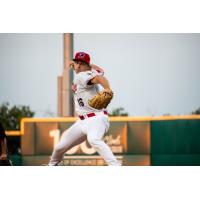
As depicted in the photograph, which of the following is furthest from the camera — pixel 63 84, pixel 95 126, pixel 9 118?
pixel 9 118

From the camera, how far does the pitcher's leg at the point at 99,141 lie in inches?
286

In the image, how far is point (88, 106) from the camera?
7656mm

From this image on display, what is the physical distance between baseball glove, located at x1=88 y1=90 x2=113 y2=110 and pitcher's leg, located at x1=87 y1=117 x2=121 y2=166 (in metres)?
0.15

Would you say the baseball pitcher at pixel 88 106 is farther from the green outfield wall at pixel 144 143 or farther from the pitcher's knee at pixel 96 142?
the green outfield wall at pixel 144 143

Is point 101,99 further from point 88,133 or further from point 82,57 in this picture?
point 82,57

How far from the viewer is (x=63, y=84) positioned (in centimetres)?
1474

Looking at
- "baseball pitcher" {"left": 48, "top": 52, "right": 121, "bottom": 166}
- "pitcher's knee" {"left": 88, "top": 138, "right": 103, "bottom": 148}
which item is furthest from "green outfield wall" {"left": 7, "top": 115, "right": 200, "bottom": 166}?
"pitcher's knee" {"left": 88, "top": 138, "right": 103, "bottom": 148}

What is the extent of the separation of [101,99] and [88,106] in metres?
0.26

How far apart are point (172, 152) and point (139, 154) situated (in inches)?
24.2

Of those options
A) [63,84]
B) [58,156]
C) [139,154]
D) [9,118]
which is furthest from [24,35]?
[58,156]

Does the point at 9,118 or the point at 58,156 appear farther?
the point at 9,118

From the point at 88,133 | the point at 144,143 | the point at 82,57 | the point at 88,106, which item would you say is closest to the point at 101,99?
the point at 88,106

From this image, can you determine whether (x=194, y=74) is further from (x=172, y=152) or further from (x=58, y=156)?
(x=58, y=156)

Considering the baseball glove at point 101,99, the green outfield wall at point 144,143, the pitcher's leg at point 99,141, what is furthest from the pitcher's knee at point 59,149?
the green outfield wall at point 144,143
